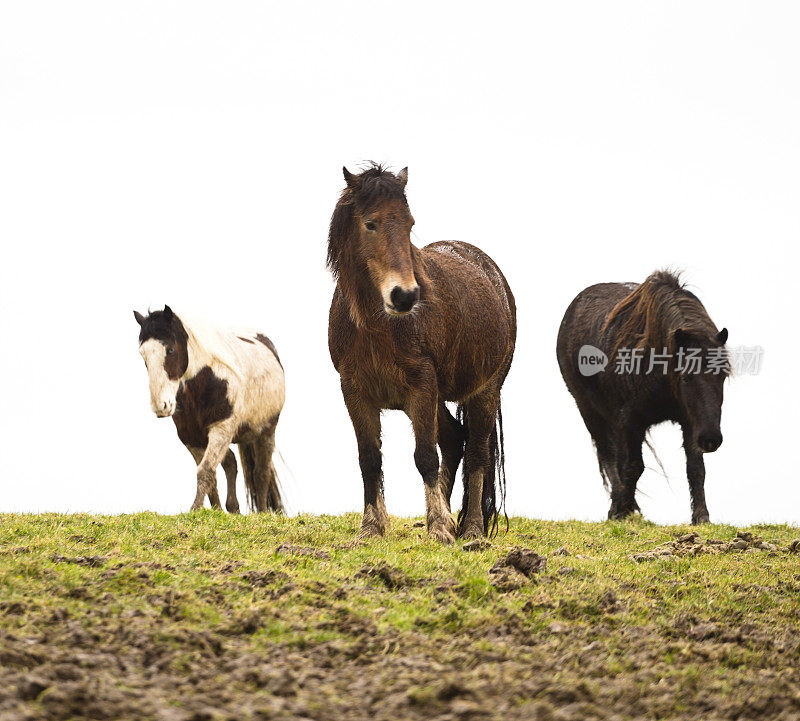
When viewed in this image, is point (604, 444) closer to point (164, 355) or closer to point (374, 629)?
point (164, 355)

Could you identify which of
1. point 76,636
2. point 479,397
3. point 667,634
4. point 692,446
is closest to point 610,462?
point 692,446

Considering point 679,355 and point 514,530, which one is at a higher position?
point 679,355

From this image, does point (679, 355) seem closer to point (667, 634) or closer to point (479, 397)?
point (479, 397)

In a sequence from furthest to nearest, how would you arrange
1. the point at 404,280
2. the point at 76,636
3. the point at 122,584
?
the point at 404,280 → the point at 122,584 → the point at 76,636

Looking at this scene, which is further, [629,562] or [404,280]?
[629,562]

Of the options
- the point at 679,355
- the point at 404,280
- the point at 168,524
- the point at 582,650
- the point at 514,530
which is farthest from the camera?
the point at 679,355

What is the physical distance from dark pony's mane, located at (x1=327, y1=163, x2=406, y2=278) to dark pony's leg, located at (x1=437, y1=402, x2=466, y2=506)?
194cm

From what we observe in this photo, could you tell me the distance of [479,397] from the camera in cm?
880

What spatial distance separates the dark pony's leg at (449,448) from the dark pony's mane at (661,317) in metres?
3.78

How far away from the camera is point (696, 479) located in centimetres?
1167

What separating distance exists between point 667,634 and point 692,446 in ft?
20.5

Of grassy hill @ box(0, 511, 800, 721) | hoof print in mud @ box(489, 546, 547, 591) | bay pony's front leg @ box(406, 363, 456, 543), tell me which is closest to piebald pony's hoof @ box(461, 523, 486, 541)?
grassy hill @ box(0, 511, 800, 721)

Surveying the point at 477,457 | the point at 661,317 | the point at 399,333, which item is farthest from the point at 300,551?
the point at 661,317

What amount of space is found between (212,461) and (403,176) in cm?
529
